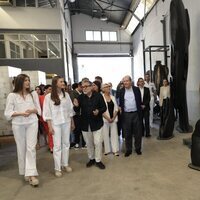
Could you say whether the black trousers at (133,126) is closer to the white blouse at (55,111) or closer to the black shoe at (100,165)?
the black shoe at (100,165)

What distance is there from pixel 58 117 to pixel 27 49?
11.4 meters

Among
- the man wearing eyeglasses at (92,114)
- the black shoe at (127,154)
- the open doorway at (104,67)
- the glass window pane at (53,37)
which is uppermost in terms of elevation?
the glass window pane at (53,37)

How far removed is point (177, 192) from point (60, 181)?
1650 mm

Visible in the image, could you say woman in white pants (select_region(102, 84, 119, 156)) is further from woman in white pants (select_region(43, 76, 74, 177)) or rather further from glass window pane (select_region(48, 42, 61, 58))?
glass window pane (select_region(48, 42, 61, 58))

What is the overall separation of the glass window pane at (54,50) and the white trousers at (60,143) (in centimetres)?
1094

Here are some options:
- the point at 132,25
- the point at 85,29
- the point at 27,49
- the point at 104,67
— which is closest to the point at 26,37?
the point at 27,49

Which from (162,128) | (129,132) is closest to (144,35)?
(162,128)

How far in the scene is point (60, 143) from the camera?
154 inches

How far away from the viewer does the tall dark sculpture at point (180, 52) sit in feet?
20.3

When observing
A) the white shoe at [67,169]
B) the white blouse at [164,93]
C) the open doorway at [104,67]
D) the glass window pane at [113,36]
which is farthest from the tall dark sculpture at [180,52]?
the glass window pane at [113,36]

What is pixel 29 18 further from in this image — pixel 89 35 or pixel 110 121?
pixel 110 121

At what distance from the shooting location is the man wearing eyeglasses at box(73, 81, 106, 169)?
4156mm

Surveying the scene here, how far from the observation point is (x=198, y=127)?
3936 millimetres

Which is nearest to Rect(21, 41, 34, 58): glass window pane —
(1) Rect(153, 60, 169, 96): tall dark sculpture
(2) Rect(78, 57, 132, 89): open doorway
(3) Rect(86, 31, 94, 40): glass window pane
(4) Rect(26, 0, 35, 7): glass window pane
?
(4) Rect(26, 0, 35, 7): glass window pane
